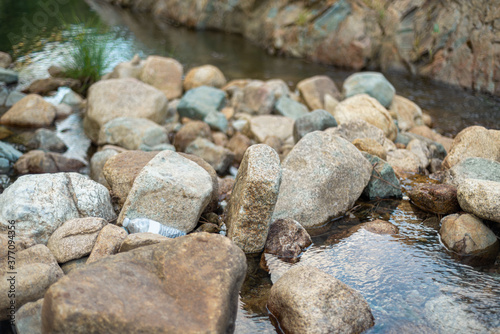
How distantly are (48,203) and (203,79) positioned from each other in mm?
6429

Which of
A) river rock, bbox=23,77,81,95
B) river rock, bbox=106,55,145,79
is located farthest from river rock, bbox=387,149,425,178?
river rock, bbox=23,77,81,95

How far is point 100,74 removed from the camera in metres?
9.77

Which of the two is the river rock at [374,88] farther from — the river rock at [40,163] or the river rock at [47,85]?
the river rock at [47,85]

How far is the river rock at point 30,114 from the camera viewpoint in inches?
319

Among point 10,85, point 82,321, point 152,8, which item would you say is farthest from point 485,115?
point 152,8

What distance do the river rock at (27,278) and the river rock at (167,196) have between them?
3.10ft

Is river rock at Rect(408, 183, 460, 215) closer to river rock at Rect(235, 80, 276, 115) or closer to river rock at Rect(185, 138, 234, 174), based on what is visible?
river rock at Rect(185, 138, 234, 174)

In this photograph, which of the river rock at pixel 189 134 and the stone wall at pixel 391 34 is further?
the stone wall at pixel 391 34

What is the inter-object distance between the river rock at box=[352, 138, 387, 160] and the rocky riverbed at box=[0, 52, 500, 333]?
0.7 inches

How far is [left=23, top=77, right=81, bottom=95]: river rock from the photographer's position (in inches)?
383

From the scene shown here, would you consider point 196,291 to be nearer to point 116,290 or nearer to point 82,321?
point 116,290

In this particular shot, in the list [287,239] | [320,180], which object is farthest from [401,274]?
[320,180]

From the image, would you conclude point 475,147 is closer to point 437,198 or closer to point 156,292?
point 437,198

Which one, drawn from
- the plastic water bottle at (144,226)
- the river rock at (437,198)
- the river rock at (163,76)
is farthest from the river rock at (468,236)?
the river rock at (163,76)
